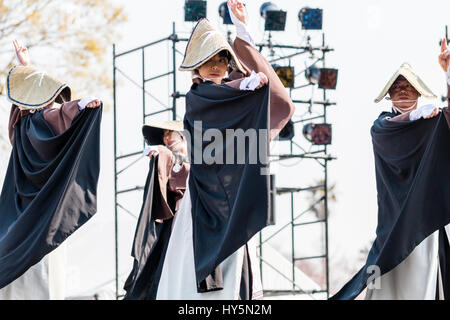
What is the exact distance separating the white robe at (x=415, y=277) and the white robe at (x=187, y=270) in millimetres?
811

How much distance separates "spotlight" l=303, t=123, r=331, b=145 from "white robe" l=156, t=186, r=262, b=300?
273 inches

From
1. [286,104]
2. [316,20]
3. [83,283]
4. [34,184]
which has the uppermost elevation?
[316,20]

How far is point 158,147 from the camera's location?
1025cm

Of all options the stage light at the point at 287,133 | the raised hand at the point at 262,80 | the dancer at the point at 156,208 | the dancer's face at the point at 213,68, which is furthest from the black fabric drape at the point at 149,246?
the stage light at the point at 287,133

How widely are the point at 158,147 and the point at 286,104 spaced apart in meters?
2.96

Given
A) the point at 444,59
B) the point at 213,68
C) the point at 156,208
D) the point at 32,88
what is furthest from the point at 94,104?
the point at 444,59

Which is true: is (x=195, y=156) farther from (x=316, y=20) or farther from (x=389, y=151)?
(x=316, y=20)

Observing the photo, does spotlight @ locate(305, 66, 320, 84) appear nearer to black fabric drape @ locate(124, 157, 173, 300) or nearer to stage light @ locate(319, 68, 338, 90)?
stage light @ locate(319, 68, 338, 90)

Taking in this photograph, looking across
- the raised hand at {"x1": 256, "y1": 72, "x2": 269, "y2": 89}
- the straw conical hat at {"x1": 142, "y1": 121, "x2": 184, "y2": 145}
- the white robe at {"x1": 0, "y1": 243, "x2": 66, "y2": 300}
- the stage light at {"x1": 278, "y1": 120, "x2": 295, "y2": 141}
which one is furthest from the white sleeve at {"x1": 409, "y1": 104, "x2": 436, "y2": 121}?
the stage light at {"x1": 278, "y1": 120, "x2": 295, "y2": 141}

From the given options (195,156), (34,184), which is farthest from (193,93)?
(34,184)

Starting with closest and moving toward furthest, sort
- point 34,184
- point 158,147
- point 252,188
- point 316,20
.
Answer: point 252,188 < point 34,184 < point 158,147 < point 316,20

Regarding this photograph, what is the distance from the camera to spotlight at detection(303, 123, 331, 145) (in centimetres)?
1436

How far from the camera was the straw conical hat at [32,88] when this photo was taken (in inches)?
325

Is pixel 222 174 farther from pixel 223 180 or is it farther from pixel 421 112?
pixel 421 112
